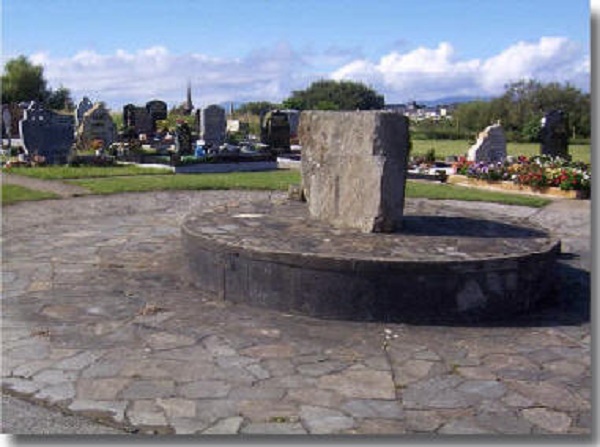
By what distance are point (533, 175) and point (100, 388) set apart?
12.9 meters

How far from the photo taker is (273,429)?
11.9 ft

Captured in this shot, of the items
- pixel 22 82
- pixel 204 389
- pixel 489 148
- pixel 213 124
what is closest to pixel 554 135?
pixel 489 148

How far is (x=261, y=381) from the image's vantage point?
4273 mm

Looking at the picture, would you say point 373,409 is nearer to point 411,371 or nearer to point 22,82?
point 411,371

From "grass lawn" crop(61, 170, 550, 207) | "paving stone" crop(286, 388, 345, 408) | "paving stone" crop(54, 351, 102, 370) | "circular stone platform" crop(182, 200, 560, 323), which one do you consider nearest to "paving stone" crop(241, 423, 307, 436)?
"paving stone" crop(286, 388, 345, 408)

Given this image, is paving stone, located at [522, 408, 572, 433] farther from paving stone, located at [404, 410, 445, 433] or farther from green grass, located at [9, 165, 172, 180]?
green grass, located at [9, 165, 172, 180]

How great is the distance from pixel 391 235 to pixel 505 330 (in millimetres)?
1586

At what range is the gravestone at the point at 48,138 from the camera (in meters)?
19.4

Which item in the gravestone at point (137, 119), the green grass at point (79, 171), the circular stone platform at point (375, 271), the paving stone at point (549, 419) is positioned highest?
the gravestone at point (137, 119)

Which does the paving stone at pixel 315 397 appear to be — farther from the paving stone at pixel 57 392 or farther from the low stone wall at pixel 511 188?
the low stone wall at pixel 511 188

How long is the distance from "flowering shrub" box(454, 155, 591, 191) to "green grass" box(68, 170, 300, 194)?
4.51 m

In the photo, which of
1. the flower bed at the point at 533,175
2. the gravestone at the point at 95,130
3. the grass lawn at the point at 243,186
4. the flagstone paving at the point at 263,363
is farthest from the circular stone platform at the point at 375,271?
the gravestone at the point at 95,130

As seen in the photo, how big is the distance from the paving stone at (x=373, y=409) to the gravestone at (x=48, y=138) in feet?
56.3

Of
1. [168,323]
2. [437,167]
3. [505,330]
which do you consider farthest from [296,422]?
[437,167]
